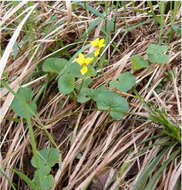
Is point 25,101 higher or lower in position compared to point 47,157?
higher

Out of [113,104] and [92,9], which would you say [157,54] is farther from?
[92,9]

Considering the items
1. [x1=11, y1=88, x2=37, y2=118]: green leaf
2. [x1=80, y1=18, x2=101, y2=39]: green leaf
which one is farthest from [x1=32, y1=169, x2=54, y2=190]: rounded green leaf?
[x1=80, y1=18, x2=101, y2=39]: green leaf

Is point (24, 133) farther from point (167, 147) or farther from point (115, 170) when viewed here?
point (167, 147)

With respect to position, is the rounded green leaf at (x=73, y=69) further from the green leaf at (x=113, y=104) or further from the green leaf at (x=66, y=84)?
the green leaf at (x=113, y=104)

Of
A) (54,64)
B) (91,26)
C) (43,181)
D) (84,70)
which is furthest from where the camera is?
(91,26)

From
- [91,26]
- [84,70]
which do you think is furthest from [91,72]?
[91,26]

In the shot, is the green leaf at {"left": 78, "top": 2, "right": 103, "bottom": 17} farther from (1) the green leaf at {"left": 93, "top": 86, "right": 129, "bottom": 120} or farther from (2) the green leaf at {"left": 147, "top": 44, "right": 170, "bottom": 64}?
(1) the green leaf at {"left": 93, "top": 86, "right": 129, "bottom": 120}

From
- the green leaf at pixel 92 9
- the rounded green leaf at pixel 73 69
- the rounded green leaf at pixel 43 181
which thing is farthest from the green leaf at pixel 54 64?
the rounded green leaf at pixel 43 181
